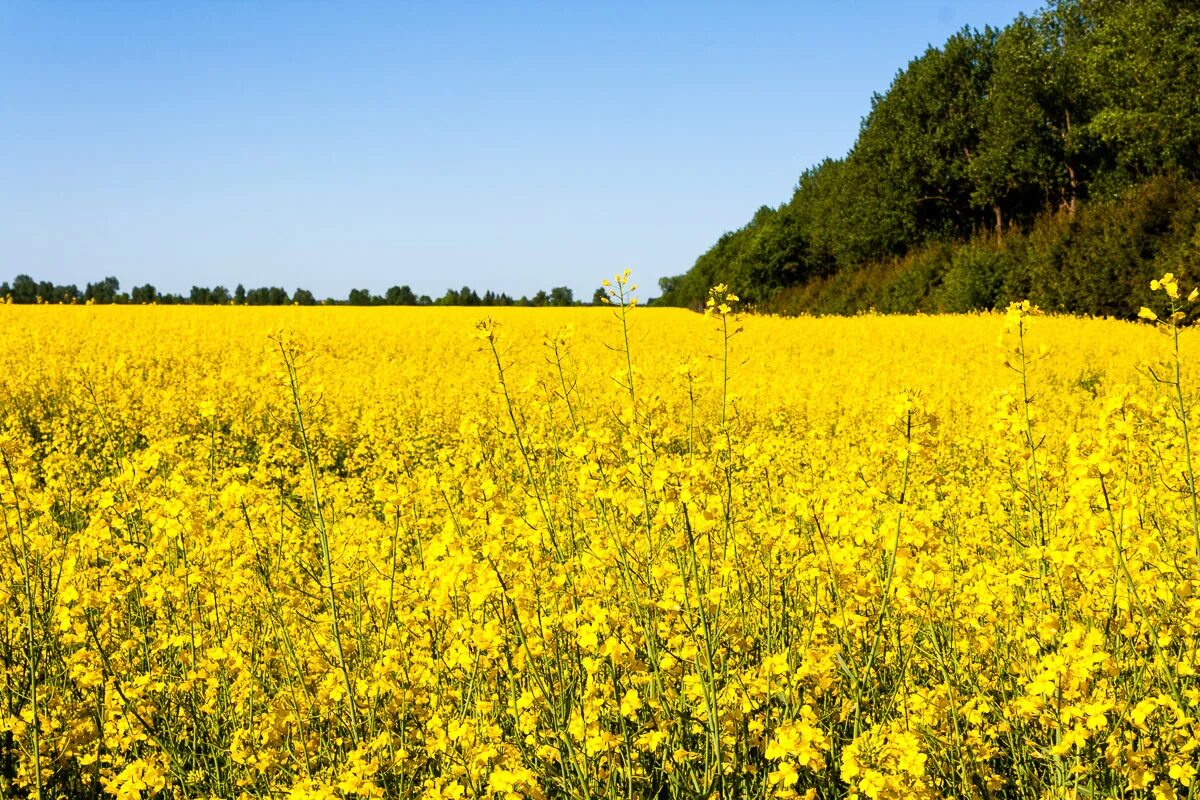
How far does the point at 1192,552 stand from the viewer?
14.9 ft

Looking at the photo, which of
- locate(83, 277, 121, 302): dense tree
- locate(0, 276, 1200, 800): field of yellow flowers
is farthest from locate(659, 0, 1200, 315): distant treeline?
locate(83, 277, 121, 302): dense tree

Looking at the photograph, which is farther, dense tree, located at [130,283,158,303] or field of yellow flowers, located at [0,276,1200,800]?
dense tree, located at [130,283,158,303]

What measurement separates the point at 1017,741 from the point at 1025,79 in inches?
1262

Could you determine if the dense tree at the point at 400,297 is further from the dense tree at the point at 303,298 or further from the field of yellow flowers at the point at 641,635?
the field of yellow flowers at the point at 641,635

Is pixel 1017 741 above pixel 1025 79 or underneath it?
underneath

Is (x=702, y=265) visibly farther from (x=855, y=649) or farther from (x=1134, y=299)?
(x=855, y=649)

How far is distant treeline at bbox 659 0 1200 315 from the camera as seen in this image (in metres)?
21.8

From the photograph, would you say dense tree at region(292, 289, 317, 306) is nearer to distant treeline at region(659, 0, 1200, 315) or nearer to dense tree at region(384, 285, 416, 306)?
dense tree at region(384, 285, 416, 306)

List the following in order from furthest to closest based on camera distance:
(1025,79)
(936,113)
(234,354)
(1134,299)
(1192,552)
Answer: (936,113), (1025,79), (1134,299), (234,354), (1192,552)

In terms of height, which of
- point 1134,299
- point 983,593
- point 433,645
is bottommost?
point 433,645

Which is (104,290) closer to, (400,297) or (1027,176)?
(400,297)

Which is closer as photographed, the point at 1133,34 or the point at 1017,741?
the point at 1017,741

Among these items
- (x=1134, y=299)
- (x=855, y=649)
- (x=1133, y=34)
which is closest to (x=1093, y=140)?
(x=1133, y=34)

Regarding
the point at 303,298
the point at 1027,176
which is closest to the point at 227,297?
the point at 303,298
